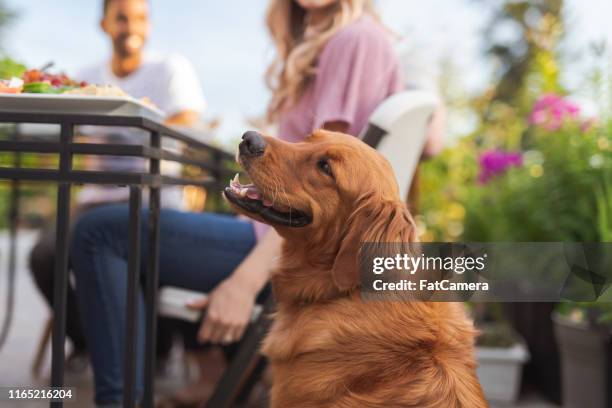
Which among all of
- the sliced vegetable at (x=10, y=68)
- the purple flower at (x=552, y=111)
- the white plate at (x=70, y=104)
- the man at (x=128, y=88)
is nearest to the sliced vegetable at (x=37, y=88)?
the white plate at (x=70, y=104)

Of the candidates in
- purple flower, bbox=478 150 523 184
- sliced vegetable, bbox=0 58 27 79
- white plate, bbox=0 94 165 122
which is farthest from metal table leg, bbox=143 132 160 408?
purple flower, bbox=478 150 523 184

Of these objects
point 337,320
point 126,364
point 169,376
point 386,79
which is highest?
point 386,79

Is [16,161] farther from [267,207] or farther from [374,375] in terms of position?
[374,375]

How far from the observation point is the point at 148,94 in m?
2.99

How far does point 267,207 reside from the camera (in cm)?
161

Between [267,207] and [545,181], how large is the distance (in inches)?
84.0

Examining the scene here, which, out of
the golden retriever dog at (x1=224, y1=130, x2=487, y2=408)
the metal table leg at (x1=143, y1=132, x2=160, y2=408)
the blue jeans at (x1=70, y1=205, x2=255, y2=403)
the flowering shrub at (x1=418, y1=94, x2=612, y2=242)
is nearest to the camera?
the golden retriever dog at (x1=224, y1=130, x2=487, y2=408)

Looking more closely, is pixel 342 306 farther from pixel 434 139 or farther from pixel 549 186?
pixel 549 186

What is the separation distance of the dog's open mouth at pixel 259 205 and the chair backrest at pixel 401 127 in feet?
1.32

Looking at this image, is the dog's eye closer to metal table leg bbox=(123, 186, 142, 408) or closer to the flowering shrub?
metal table leg bbox=(123, 186, 142, 408)

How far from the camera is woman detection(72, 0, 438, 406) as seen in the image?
6.39 ft

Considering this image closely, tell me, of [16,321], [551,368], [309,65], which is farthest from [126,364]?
[16,321]

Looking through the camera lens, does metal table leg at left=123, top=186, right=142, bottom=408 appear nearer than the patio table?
No

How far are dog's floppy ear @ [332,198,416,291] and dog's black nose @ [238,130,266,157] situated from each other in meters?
0.28
